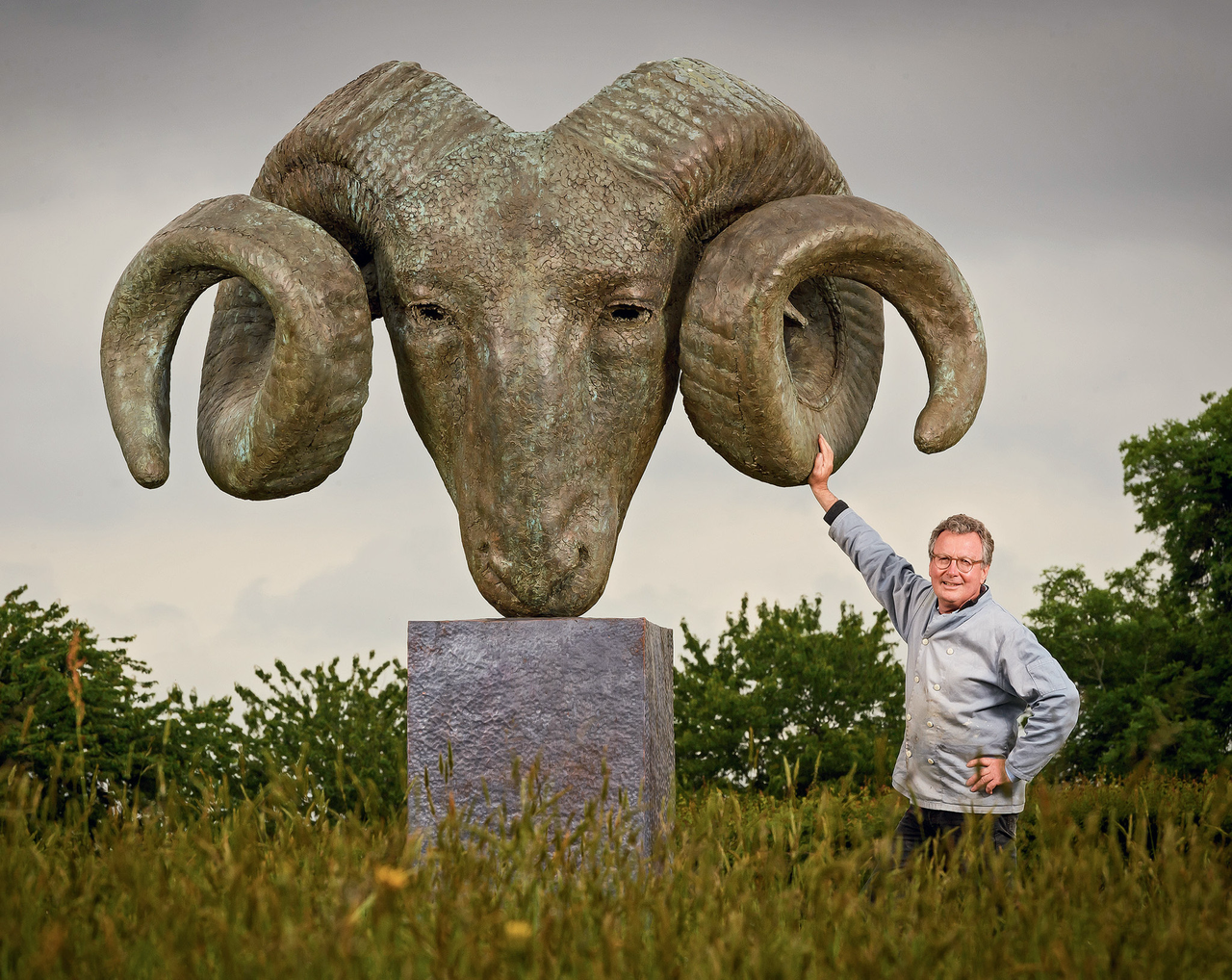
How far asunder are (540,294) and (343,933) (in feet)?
9.65

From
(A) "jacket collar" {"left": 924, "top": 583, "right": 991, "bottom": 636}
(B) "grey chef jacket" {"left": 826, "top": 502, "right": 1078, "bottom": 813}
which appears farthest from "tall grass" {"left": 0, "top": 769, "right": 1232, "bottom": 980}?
(A) "jacket collar" {"left": 924, "top": 583, "right": 991, "bottom": 636}

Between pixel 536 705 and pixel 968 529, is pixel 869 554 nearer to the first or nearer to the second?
pixel 968 529

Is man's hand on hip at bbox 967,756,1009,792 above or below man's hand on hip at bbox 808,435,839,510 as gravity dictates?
below

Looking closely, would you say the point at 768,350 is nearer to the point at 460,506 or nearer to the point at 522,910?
the point at 460,506

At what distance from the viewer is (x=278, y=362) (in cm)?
457

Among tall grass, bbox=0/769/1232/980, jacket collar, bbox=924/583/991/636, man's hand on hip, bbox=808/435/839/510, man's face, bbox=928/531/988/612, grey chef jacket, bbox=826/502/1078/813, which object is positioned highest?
man's hand on hip, bbox=808/435/839/510

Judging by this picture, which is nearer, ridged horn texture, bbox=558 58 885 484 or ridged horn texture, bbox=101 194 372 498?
ridged horn texture, bbox=101 194 372 498

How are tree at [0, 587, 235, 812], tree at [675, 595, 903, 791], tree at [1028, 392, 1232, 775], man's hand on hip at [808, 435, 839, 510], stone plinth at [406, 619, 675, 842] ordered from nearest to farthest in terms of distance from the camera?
1. stone plinth at [406, 619, 675, 842]
2. man's hand on hip at [808, 435, 839, 510]
3. tree at [0, 587, 235, 812]
4. tree at [675, 595, 903, 791]
5. tree at [1028, 392, 1232, 775]

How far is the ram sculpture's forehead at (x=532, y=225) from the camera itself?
4.61 m

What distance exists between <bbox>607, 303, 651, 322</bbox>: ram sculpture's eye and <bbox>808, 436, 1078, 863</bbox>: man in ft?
4.17

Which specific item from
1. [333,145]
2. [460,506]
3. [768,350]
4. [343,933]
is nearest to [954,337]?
[768,350]

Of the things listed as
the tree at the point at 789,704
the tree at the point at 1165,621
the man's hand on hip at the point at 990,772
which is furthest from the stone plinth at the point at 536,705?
the tree at the point at 1165,621

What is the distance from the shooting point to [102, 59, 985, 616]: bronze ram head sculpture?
4.59 metres

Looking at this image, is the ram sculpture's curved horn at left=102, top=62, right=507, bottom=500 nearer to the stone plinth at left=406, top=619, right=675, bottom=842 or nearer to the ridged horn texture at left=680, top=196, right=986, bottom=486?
the stone plinth at left=406, top=619, right=675, bottom=842
